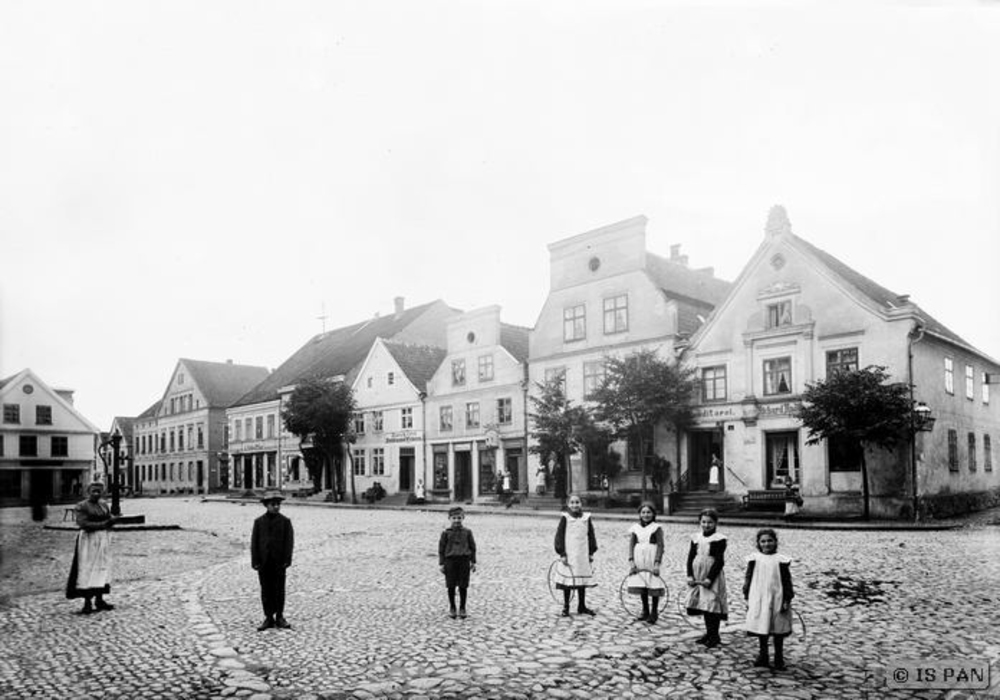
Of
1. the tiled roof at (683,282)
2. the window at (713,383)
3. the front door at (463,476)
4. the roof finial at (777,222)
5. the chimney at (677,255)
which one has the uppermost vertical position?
the chimney at (677,255)

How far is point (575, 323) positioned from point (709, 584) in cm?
2683

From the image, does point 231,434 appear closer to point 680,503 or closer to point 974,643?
point 680,503

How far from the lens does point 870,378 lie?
23.2 metres

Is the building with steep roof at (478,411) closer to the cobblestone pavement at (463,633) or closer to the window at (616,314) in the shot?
the window at (616,314)

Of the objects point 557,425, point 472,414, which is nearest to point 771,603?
point 557,425

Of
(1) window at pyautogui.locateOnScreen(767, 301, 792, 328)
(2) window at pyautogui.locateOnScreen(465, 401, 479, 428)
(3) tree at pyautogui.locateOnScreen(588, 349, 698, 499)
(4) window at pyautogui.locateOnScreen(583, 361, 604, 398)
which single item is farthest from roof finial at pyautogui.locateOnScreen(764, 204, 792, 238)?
(2) window at pyautogui.locateOnScreen(465, 401, 479, 428)

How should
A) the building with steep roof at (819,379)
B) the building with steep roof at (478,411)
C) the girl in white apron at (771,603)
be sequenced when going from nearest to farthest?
the girl in white apron at (771,603)
the building with steep roof at (819,379)
the building with steep roof at (478,411)

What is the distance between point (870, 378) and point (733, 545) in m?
8.24

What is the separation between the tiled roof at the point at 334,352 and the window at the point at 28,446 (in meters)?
14.5

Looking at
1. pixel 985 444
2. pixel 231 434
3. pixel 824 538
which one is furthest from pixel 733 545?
pixel 231 434

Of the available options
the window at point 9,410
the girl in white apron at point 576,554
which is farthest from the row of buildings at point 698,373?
the window at point 9,410

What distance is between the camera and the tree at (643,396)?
96.0 feet

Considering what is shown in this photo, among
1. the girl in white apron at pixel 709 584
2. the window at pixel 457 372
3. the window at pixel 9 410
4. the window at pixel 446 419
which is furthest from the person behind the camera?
the window at pixel 446 419

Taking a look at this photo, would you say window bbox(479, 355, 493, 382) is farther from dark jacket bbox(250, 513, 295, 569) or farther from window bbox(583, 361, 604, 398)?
dark jacket bbox(250, 513, 295, 569)
